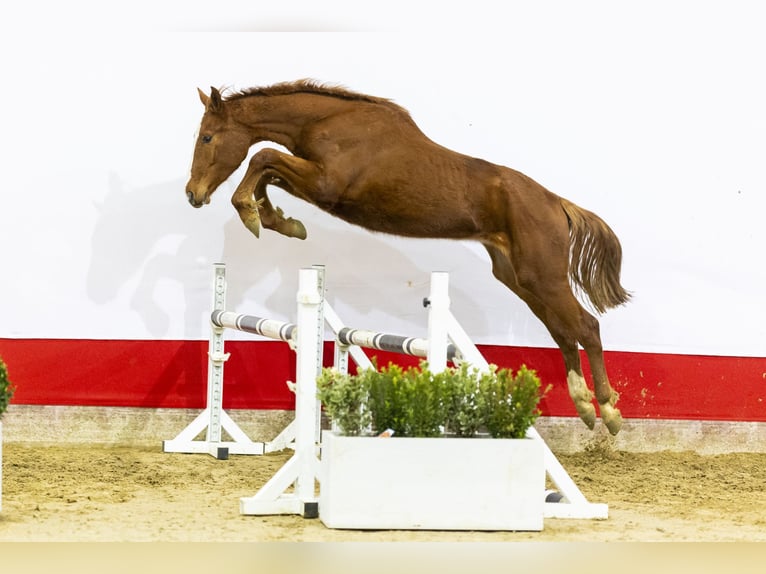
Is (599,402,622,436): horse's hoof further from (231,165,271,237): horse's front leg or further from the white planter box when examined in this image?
(231,165,271,237): horse's front leg

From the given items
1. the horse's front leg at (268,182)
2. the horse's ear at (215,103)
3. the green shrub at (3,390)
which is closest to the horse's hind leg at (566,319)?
the horse's front leg at (268,182)

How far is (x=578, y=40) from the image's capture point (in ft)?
18.6

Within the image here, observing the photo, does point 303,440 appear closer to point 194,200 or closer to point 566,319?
point 194,200

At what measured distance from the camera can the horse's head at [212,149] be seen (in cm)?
499

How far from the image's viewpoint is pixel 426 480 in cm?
350

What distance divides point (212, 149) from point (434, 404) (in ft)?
6.62

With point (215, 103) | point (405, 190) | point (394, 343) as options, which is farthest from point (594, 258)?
point (215, 103)

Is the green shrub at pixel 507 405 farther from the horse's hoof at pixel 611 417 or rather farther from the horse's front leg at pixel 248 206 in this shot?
the horse's hoof at pixel 611 417

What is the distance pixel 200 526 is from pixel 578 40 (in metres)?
3.36

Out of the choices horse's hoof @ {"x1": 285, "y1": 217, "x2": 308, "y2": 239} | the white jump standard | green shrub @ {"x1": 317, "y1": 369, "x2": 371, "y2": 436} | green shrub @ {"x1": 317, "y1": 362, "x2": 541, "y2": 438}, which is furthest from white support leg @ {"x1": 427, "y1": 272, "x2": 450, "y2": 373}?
horse's hoof @ {"x1": 285, "y1": 217, "x2": 308, "y2": 239}

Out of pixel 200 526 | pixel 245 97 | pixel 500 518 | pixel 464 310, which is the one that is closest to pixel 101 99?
pixel 245 97

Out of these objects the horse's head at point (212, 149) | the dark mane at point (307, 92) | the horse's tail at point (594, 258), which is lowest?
the horse's tail at point (594, 258)

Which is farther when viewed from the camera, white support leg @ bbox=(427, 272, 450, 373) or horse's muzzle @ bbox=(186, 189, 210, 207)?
horse's muzzle @ bbox=(186, 189, 210, 207)

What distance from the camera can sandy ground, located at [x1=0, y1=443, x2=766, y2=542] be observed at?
3506 millimetres
